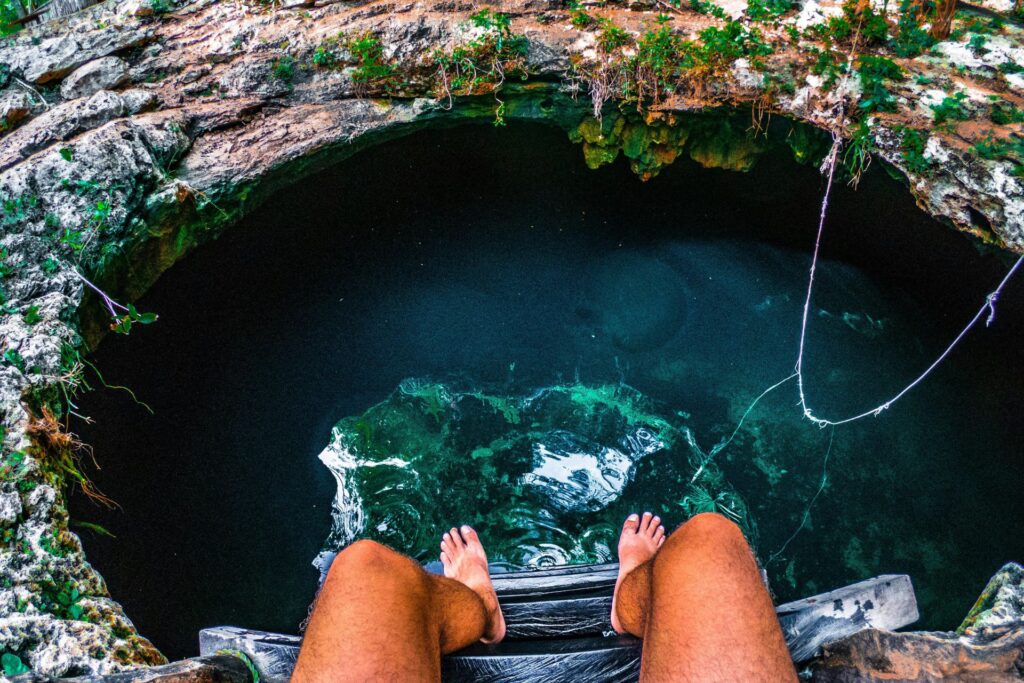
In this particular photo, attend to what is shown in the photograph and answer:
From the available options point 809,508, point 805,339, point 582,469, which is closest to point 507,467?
point 582,469

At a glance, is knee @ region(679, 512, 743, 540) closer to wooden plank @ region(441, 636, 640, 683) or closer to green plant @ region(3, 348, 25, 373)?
wooden plank @ region(441, 636, 640, 683)

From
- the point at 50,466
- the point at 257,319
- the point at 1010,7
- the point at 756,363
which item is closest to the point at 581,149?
the point at 756,363

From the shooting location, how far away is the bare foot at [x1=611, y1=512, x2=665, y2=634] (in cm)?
212

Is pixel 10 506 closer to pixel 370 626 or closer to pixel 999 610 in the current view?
pixel 370 626

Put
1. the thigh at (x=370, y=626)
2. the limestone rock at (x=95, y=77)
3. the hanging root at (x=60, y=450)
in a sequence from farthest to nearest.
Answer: the limestone rock at (x=95, y=77)
the hanging root at (x=60, y=450)
the thigh at (x=370, y=626)

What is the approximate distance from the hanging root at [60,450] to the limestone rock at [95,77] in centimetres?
160

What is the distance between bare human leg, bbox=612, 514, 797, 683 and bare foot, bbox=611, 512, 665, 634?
0.61 metres

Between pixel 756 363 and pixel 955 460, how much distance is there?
103 cm

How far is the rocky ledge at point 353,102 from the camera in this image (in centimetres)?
210

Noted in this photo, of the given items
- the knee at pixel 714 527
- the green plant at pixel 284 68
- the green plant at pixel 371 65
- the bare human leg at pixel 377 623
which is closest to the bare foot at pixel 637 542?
the knee at pixel 714 527

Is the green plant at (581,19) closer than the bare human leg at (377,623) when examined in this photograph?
No

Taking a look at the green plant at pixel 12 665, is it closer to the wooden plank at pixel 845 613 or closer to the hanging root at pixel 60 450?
the hanging root at pixel 60 450

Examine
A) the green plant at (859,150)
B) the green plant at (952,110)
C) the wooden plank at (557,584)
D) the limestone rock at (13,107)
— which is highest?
the limestone rock at (13,107)

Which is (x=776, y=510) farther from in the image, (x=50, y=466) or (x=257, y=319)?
(x=50, y=466)
